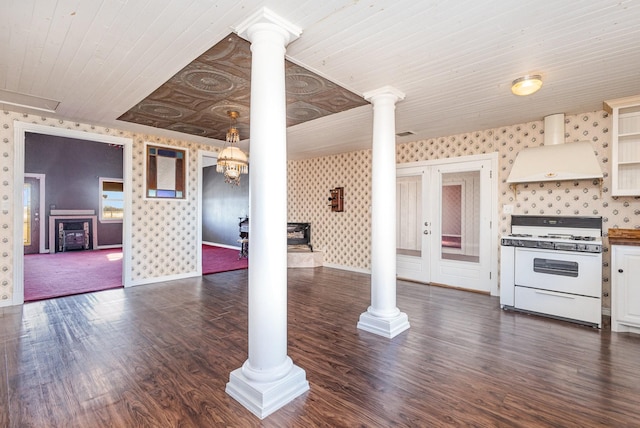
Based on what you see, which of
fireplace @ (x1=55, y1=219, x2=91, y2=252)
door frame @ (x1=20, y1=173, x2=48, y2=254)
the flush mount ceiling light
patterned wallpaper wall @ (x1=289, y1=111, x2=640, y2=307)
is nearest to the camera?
the flush mount ceiling light

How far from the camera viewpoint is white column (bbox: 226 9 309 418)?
199 cm

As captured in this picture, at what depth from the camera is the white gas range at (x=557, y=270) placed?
10.9 ft

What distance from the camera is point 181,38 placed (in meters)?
2.24

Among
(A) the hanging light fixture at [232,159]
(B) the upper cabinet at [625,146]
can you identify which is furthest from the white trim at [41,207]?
(B) the upper cabinet at [625,146]

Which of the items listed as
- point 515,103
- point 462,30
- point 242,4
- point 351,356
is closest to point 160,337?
point 351,356

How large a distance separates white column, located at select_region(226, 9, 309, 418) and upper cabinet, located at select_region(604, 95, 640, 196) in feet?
12.5

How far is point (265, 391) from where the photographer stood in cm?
189

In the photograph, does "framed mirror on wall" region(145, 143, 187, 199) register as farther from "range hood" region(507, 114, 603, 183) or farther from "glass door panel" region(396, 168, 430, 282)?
"range hood" region(507, 114, 603, 183)

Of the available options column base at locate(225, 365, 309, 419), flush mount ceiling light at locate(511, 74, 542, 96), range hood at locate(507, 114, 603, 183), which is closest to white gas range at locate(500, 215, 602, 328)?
range hood at locate(507, 114, 603, 183)

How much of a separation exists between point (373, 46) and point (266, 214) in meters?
1.57

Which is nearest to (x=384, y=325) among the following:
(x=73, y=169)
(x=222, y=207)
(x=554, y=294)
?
(x=554, y=294)

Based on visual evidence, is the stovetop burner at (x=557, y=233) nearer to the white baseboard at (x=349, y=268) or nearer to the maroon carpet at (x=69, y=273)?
the white baseboard at (x=349, y=268)

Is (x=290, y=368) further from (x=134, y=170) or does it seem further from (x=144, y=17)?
(x=134, y=170)

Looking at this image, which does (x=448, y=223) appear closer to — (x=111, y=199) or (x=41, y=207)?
(x=111, y=199)
